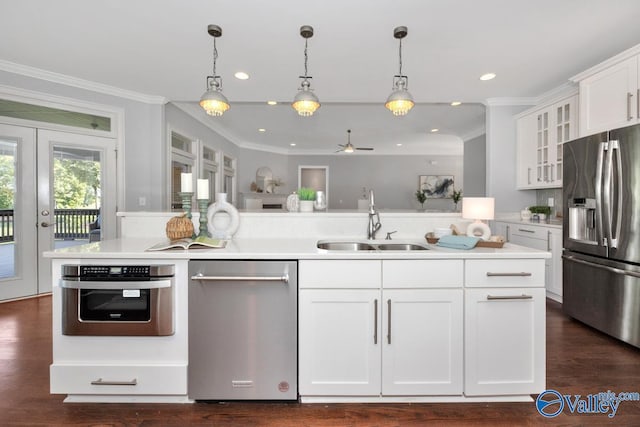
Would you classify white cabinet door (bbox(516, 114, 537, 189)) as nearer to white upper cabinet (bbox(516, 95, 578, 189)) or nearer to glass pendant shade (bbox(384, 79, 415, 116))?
white upper cabinet (bbox(516, 95, 578, 189))

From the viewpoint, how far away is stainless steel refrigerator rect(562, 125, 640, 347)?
7.29ft

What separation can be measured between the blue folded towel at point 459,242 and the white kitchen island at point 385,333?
136mm

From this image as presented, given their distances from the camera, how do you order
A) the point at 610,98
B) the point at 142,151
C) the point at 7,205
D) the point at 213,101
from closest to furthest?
the point at 213,101 < the point at 610,98 < the point at 7,205 < the point at 142,151

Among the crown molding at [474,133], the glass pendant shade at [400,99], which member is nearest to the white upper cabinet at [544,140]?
the crown molding at [474,133]

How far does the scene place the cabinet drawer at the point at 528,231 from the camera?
331 cm

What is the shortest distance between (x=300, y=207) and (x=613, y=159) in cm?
244

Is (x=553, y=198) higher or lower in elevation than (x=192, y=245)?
higher

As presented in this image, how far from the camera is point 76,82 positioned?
12.1 ft

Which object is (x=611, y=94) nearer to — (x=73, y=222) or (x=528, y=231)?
(x=528, y=231)

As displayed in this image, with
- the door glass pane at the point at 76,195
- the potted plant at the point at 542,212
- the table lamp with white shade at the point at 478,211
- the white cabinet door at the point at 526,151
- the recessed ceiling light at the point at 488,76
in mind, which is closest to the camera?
the table lamp with white shade at the point at 478,211

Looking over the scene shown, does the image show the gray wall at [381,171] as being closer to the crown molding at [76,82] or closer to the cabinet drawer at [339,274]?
the crown molding at [76,82]

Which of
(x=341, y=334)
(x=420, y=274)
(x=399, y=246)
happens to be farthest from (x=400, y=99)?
(x=341, y=334)

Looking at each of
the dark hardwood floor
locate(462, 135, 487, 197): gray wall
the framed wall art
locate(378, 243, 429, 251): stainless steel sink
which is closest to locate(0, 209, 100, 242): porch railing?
the dark hardwood floor
